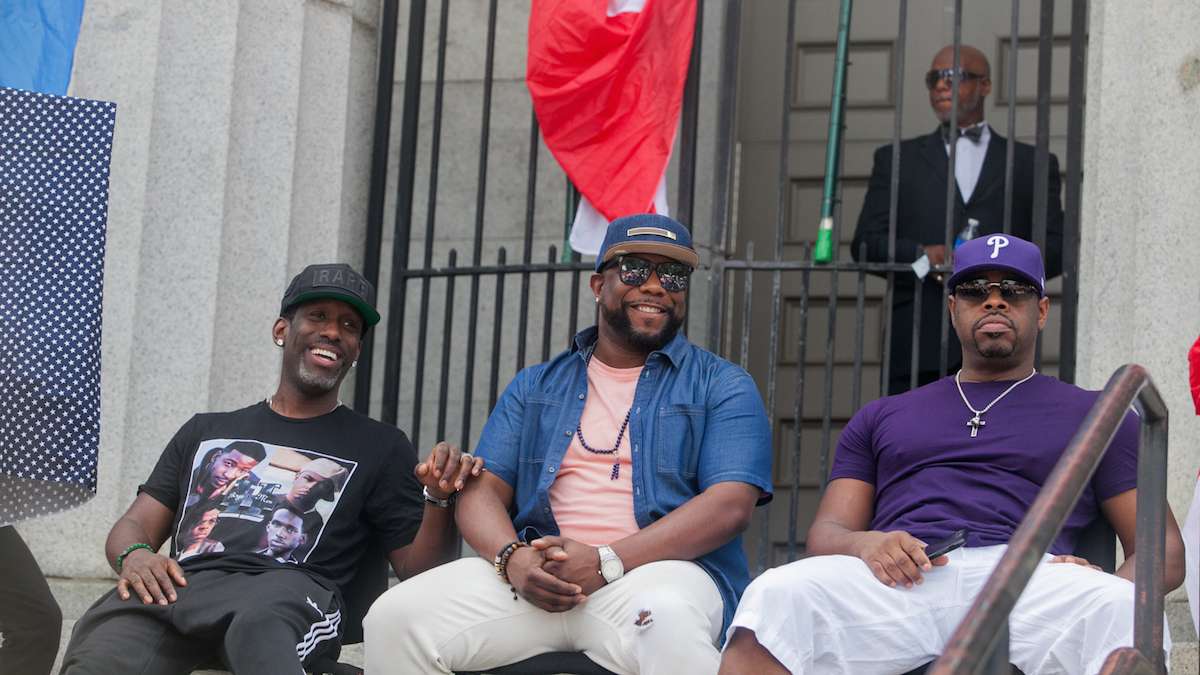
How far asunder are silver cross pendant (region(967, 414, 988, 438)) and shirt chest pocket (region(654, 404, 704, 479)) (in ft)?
2.52

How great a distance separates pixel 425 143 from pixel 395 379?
3.77ft

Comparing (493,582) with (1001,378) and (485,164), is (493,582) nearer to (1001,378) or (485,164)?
(1001,378)

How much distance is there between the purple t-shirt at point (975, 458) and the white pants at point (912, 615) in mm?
154

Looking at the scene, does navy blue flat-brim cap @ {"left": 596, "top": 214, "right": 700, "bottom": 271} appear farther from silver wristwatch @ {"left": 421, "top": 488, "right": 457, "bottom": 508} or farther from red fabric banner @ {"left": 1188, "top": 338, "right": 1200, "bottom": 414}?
red fabric banner @ {"left": 1188, "top": 338, "right": 1200, "bottom": 414}

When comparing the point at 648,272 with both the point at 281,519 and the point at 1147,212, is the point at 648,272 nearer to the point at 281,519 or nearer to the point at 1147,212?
the point at 281,519

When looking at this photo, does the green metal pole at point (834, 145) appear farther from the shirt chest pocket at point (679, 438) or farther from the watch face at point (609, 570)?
the watch face at point (609, 570)

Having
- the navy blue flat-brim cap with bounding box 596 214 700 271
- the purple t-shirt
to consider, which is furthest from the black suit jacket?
the purple t-shirt

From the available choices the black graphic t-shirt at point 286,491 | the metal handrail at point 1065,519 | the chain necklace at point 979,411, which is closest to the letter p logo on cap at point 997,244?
the chain necklace at point 979,411

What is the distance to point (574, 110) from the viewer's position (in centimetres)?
697

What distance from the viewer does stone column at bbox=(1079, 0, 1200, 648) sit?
6.02 meters

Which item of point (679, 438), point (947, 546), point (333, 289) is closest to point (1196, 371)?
point (947, 546)

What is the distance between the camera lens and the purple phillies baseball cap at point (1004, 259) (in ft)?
15.9

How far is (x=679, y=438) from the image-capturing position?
5043 millimetres

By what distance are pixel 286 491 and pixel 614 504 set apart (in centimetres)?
94
